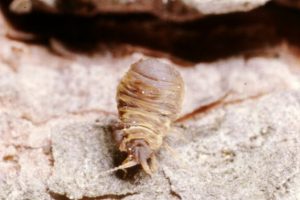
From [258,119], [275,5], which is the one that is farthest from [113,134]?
[275,5]

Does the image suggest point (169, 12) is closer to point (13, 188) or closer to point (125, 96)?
point (125, 96)

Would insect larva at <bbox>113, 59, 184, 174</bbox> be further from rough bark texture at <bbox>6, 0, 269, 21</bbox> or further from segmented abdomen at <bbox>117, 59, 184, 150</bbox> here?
rough bark texture at <bbox>6, 0, 269, 21</bbox>

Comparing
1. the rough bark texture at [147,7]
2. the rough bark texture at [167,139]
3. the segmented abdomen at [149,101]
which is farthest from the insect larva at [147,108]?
the rough bark texture at [147,7]

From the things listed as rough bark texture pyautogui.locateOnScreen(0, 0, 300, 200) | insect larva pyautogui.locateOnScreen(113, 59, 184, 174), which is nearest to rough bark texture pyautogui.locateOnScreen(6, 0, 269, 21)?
rough bark texture pyautogui.locateOnScreen(0, 0, 300, 200)

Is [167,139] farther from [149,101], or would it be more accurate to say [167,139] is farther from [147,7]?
[147,7]

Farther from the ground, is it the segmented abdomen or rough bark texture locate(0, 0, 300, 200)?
the segmented abdomen

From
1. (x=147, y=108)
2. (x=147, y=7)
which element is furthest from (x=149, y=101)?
(x=147, y=7)
